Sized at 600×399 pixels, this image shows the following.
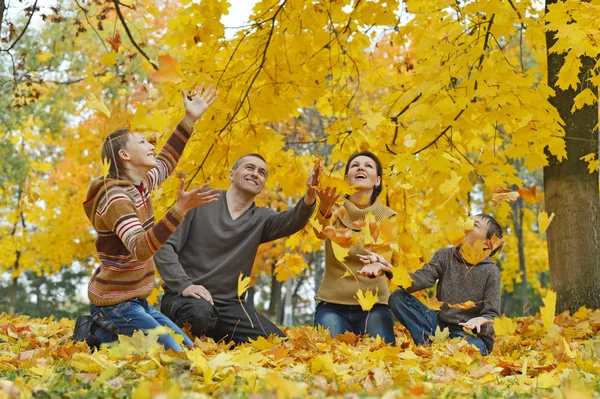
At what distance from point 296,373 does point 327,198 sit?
1411mm

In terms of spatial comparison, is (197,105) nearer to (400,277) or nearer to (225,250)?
(225,250)

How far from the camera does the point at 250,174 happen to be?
4176 millimetres

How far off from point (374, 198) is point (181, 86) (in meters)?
1.62

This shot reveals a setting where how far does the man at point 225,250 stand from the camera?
13.0 feet

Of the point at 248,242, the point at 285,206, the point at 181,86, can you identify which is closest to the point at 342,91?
the point at 181,86

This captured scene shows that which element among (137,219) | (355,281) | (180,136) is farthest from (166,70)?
(355,281)

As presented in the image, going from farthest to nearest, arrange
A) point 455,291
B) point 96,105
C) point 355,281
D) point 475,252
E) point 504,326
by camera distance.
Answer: point 355,281 → point 455,291 → point 475,252 → point 96,105 → point 504,326

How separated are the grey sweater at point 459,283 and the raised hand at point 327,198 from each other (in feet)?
2.47

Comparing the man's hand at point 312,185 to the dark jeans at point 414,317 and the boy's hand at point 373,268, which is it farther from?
the dark jeans at point 414,317

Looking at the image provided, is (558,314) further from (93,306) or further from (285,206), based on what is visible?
(285,206)

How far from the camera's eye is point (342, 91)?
5.87 m

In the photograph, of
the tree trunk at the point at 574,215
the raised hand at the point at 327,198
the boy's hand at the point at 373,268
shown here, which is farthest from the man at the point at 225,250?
the tree trunk at the point at 574,215

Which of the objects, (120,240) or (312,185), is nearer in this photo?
(120,240)

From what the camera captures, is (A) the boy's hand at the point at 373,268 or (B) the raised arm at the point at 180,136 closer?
(A) the boy's hand at the point at 373,268
